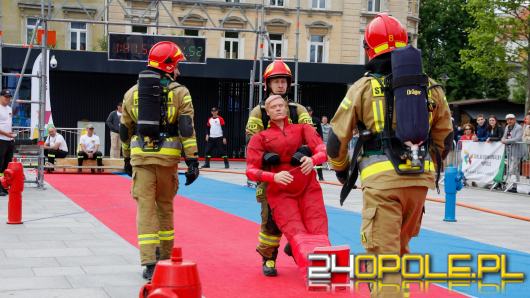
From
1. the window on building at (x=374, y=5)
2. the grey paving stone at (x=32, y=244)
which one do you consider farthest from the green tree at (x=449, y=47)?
the grey paving stone at (x=32, y=244)

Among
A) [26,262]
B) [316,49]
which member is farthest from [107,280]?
[316,49]

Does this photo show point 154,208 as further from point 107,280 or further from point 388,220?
point 388,220

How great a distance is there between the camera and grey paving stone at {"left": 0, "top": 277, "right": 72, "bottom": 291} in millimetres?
6254

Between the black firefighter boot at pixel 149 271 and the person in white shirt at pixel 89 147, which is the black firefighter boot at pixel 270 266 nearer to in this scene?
the black firefighter boot at pixel 149 271

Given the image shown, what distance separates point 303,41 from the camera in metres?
42.0

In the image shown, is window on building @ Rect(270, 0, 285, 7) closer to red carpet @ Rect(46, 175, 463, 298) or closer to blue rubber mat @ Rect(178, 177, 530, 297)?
blue rubber mat @ Rect(178, 177, 530, 297)

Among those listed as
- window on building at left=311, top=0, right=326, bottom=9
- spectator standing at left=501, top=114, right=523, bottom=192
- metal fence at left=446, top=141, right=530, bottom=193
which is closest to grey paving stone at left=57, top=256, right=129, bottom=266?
metal fence at left=446, top=141, right=530, bottom=193

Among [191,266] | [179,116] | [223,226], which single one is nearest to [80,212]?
[223,226]

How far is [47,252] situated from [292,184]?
298cm

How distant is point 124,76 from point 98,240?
71.0ft

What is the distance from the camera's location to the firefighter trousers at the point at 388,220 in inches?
176

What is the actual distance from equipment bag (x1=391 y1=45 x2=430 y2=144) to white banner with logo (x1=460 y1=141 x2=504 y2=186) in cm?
1458

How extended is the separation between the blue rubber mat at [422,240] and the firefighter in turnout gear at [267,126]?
149cm

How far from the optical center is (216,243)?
355 inches
